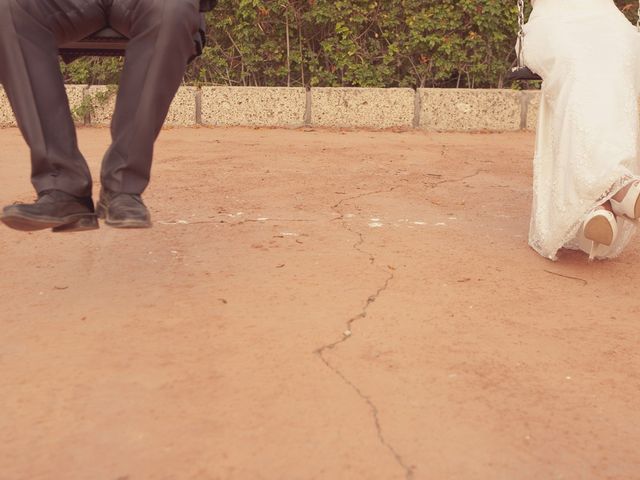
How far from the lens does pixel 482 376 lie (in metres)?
2.22

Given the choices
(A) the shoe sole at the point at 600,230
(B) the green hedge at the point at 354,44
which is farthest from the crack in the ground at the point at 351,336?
(B) the green hedge at the point at 354,44

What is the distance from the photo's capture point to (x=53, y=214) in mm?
2629

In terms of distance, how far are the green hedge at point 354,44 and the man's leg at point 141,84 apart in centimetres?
481

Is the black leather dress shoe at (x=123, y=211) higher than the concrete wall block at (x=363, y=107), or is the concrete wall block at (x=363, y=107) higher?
the black leather dress shoe at (x=123, y=211)

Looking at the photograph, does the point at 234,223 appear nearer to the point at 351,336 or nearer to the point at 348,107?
the point at 351,336

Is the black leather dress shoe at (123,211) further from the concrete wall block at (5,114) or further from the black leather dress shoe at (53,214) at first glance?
the concrete wall block at (5,114)

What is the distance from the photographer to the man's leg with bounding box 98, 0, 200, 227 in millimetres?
2666

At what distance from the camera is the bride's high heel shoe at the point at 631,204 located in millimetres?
3068

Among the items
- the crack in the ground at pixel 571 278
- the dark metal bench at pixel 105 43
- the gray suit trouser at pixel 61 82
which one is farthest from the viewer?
the crack in the ground at pixel 571 278

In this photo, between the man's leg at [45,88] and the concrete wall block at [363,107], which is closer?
the man's leg at [45,88]

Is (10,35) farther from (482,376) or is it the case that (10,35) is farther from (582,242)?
(582,242)

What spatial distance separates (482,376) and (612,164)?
4.38 ft

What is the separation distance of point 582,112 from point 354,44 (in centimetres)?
439

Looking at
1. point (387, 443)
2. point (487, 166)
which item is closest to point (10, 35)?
point (387, 443)
